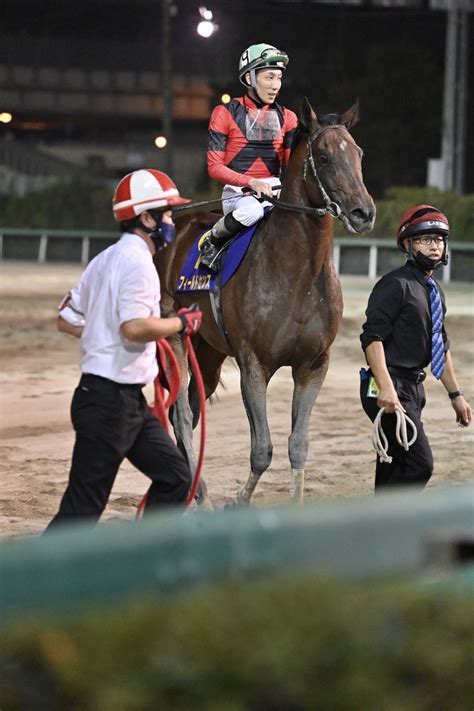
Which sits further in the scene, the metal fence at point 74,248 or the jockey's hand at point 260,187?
the metal fence at point 74,248

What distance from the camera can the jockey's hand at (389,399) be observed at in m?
6.29

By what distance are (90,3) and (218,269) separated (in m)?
47.2

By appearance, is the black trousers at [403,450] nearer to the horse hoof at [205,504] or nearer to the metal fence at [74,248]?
the horse hoof at [205,504]

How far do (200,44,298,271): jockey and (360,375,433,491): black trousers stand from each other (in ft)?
5.39

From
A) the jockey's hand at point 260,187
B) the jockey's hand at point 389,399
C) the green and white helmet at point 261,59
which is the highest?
the green and white helmet at point 261,59

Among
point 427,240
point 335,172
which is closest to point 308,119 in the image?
point 335,172

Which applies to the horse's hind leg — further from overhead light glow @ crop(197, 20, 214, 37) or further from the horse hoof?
overhead light glow @ crop(197, 20, 214, 37)

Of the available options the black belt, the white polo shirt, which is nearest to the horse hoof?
the black belt

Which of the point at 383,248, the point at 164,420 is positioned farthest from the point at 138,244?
the point at 383,248

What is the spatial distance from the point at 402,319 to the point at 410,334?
0.08 meters

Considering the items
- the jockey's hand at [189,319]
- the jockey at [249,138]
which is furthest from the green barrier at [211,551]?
the jockey at [249,138]

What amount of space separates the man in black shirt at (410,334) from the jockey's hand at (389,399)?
134 millimetres

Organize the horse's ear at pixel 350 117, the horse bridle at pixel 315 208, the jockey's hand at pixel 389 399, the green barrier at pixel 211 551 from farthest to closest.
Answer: the horse's ear at pixel 350 117, the horse bridle at pixel 315 208, the jockey's hand at pixel 389 399, the green barrier at pixel 211 551

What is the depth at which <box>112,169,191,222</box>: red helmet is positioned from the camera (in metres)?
5.27
